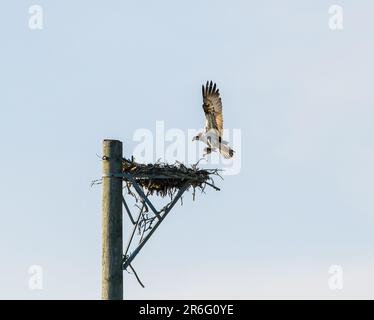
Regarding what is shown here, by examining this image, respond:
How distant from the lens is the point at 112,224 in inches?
574

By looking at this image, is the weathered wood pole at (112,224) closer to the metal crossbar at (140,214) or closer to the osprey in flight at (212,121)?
the metal crossbar at (140,214)

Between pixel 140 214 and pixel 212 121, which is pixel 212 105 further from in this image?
pixel 140 214

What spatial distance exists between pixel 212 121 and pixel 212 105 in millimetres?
287

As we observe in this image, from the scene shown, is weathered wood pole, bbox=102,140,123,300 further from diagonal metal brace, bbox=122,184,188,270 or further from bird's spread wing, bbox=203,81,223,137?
bird's spread wing, bbox=203,81,223,137

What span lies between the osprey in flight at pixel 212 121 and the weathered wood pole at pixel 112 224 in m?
4.65

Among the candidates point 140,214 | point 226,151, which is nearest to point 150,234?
point 140,214

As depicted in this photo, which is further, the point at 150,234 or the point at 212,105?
the point at 212,105

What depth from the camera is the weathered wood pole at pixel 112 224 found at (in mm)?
14406

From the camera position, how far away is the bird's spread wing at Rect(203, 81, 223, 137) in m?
19.4

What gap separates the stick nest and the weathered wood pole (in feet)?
1.26
